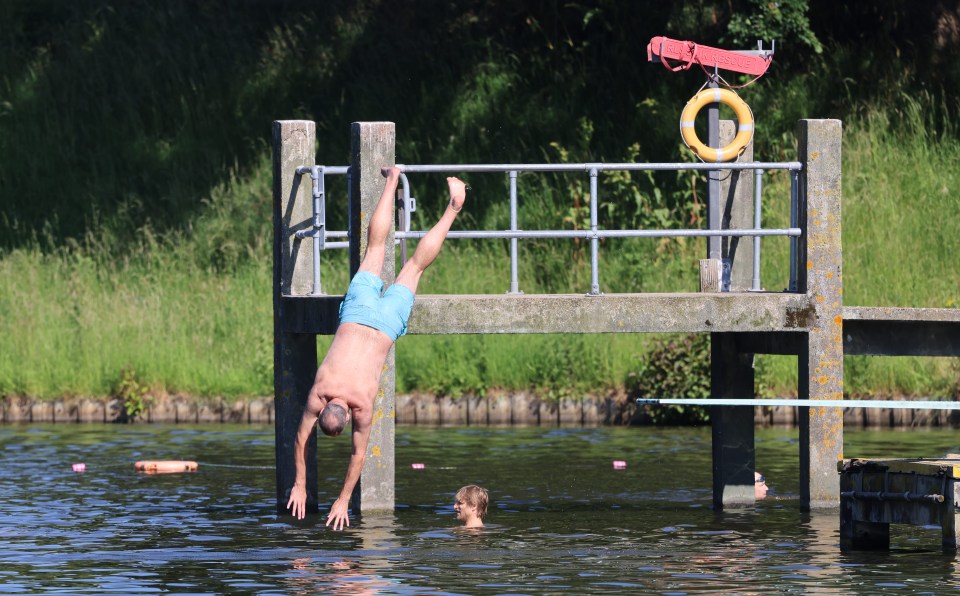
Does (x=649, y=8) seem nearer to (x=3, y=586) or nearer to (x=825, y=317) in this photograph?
(x=825, y=317)

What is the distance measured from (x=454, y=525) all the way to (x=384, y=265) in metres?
2.27

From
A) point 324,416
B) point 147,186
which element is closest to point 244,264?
point 147,186

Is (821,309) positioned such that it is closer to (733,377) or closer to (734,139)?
(733,377)

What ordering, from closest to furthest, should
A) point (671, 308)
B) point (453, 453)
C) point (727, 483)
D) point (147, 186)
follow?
point (671, 308)
point (727, 483)
point (453, 453)
point (147, 186)

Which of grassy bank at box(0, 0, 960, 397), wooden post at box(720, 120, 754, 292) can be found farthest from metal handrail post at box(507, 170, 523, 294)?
grassy bank at box(0, 0, 960, 397)

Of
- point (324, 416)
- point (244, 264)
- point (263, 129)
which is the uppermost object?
point (263, 129)

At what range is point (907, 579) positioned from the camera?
1443 cm

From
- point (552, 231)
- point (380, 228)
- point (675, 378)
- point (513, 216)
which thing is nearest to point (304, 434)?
point (380, 228)

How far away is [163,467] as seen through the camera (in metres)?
21.6

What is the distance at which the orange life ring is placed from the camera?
18.6 metres

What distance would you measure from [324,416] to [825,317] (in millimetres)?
4452

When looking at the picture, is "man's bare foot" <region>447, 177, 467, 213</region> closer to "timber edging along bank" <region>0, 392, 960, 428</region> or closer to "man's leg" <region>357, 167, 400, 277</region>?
"man's leg" <region>357, 167, 400, 277</region>

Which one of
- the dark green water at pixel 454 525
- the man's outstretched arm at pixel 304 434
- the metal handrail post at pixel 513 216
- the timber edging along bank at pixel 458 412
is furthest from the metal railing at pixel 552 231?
the timber edging along bank at pixel 458 412

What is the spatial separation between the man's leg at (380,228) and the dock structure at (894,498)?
3.95 meters
